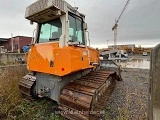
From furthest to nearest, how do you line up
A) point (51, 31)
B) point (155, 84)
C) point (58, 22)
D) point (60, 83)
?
1. point (51, 31)
2. point (58, 22)
3. point (60, 83)
4. point (155, 84)

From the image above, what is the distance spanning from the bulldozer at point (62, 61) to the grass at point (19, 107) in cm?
30

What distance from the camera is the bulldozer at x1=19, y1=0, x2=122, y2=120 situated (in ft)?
9.21

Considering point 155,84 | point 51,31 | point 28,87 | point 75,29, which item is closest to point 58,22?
point 51,31

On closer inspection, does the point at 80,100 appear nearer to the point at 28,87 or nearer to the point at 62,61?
the point at 62,61

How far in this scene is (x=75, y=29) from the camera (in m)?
3.66

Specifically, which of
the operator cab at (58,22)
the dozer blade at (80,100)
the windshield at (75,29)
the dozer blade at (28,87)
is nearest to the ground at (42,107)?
the dozer blade at (28,87)

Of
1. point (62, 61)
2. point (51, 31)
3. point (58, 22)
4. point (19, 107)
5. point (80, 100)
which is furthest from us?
point (19, 107)

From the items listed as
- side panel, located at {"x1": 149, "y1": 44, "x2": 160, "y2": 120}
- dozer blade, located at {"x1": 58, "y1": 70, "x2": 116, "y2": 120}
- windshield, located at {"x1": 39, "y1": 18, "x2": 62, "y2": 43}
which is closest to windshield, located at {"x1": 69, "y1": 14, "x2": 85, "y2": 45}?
windshield, located at {"x1": 39, "y1": 18, "x2": 62, "y2": 43}

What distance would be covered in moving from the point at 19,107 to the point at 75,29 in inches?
101

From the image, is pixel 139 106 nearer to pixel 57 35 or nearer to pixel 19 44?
pixel 57 35

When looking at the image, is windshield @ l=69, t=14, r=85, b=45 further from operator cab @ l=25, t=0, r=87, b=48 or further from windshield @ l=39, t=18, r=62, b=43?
windshield @ l=39, t=18, r=62, b=43

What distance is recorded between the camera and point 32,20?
12.3ft

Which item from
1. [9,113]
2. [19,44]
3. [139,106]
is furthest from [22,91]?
[19,44]

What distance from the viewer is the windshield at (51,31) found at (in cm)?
338
